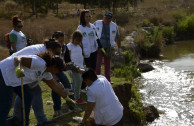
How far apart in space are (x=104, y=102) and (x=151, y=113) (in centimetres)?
343

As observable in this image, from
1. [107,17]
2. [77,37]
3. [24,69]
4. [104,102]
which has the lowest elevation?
[104,102]

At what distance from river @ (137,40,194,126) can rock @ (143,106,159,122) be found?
0.34 ft

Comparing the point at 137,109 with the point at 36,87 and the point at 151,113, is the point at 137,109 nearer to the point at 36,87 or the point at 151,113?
the point at 151,113

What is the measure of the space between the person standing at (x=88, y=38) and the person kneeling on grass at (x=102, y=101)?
218 centimetres

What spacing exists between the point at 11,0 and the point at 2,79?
106ft

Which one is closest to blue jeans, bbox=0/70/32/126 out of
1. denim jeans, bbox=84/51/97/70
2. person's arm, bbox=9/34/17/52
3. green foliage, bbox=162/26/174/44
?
person's arm, bbox=9/34/17/52

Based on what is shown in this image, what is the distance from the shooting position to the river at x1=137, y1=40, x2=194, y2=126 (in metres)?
6.98

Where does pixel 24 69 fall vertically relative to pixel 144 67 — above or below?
above

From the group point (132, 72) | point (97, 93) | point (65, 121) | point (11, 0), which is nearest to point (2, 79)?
point (97, 93)

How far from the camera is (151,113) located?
6.80 metres

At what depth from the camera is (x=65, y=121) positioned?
479 cm

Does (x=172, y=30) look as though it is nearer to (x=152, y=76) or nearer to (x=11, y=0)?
(x=152, y=76)

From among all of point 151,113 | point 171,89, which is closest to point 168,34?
point 171,89

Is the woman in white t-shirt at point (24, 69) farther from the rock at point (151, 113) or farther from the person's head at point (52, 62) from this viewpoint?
the rock at point (151, 113)
